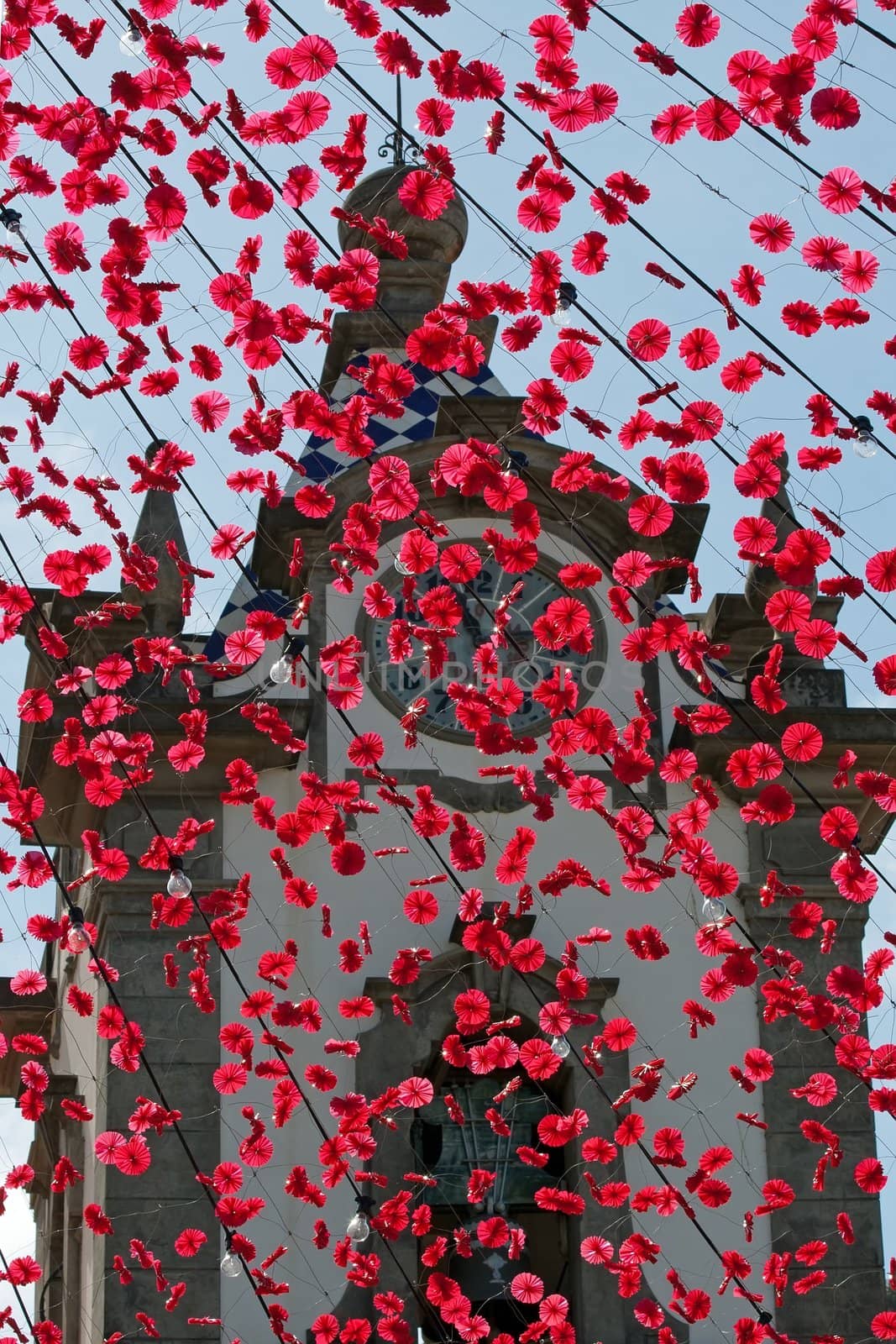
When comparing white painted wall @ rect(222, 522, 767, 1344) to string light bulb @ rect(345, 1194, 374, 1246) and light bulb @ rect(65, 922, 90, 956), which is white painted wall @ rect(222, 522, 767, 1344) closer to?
string light bulb @ rect(345, 1194, 374, 1246)

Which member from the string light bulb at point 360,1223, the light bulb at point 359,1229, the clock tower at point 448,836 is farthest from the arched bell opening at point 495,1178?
the light bulb at point 359,1229

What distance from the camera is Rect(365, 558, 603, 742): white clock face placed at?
2417 centimetres

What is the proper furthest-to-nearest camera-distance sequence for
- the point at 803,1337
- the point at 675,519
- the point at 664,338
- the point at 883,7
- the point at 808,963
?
the point at 675,519 < the point at 808,963 < the point at 803,1337 < the point at 664,338 < the point at 883,7

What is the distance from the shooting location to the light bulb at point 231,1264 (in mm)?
19984

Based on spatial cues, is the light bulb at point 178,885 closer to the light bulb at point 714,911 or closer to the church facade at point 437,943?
the church facade at point 437,943

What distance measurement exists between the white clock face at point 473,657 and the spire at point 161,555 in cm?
163

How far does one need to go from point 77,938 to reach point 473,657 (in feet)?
19.7

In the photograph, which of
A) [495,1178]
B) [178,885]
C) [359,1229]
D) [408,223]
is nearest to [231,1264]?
[359,1229]

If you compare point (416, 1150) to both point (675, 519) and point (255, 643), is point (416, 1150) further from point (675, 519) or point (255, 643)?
point (675, 519)

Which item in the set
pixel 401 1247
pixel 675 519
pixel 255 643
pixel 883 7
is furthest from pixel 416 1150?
pixel 883 7

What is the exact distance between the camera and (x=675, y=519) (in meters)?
25.2

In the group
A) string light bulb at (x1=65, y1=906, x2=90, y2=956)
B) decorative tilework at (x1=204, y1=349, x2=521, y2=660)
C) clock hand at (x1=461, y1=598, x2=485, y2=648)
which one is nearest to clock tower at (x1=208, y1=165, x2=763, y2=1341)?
clock hand at (x1=461, y1=598, x2=485, y2=648)

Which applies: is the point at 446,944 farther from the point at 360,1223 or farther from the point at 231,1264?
the point at 231,1264

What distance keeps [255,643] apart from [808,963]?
5168 millimetres
